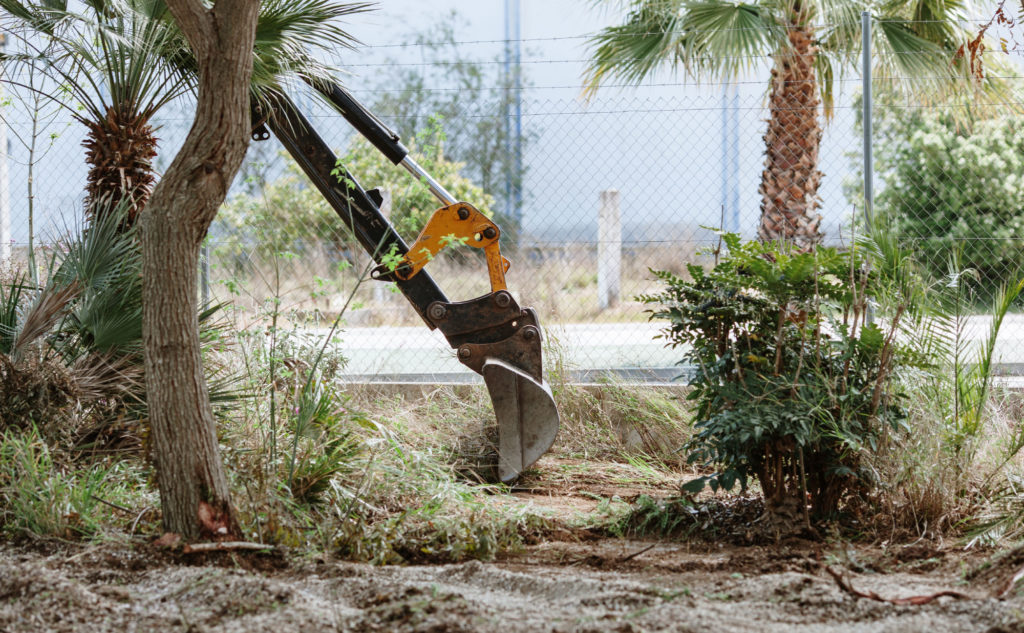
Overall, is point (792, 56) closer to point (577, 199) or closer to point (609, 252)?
point (577, 199)

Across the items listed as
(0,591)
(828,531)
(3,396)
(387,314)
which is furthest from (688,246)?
(0,591)

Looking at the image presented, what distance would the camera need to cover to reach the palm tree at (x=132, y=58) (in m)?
4.59

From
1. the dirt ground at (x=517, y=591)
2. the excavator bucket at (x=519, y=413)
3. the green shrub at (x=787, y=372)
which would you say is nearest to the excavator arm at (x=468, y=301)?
the excavator bucket at (x=519, y=413)

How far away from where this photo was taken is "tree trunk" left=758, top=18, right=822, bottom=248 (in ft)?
23.7

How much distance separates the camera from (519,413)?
4496mm

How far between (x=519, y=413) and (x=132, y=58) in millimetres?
2736

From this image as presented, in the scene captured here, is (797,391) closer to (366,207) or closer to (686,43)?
(366,207)

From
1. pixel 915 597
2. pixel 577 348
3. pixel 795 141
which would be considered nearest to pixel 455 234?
pixel 577 348

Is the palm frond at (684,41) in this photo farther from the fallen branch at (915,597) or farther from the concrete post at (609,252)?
the fallen branch at (915,597)

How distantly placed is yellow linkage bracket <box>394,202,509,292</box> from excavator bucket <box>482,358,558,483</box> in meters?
0.46

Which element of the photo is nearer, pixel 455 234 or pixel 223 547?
pixel 223 547

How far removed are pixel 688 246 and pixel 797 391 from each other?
8.43 meters

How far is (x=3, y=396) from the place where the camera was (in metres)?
3.64

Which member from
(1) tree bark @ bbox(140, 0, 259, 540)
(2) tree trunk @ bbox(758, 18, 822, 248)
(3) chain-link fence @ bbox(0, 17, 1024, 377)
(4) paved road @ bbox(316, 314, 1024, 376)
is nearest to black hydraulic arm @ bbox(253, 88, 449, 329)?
(3) chain-link fence @ bbox(0, 17, 1024, 377)
